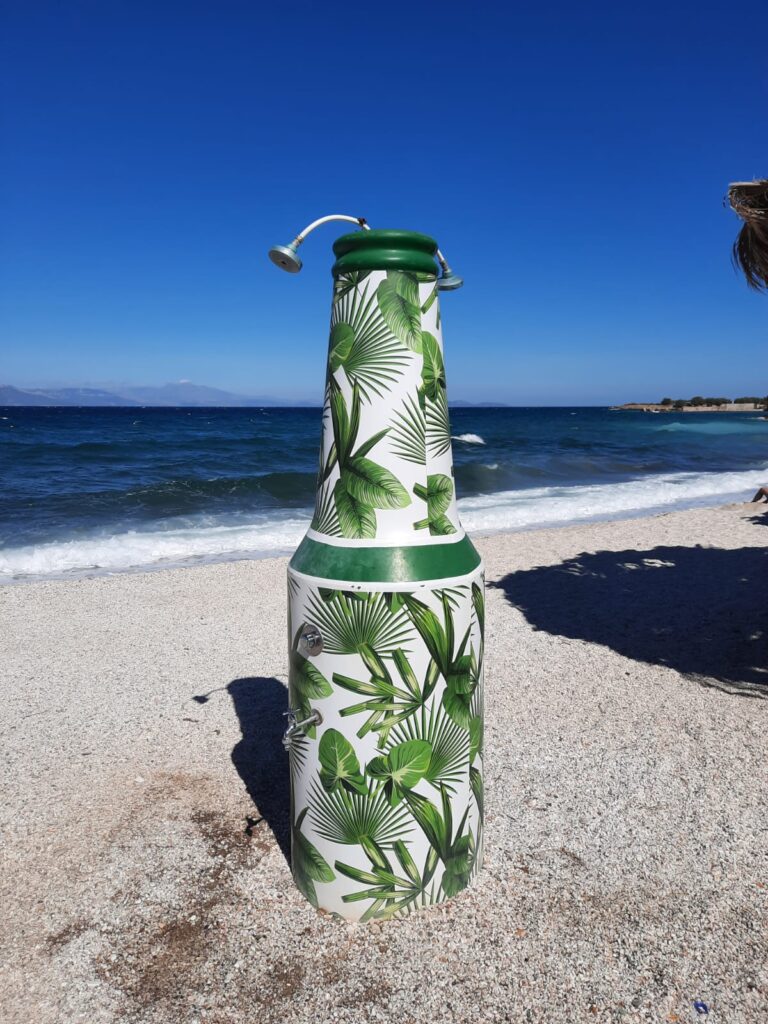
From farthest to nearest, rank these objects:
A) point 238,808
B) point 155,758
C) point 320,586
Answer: point 155,758
point 238,808
point 320,586

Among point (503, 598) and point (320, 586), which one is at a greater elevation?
point (320, 586)

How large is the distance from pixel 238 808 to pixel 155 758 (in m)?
0.93

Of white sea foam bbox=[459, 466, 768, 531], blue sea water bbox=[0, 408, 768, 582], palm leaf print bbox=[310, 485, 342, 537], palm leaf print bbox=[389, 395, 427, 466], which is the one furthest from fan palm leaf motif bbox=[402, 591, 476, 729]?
white sea foam bbox=[459, 466, 768, 531]

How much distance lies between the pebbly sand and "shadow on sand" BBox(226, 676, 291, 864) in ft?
0.08

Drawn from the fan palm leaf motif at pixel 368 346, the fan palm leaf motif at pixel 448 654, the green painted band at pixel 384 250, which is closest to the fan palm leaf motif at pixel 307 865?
the fan palm leaf motif at pixel 448 654

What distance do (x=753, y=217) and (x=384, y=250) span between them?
3.16 metres

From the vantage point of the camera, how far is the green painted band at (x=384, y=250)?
2832 millimetres

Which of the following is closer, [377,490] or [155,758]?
[377,490]

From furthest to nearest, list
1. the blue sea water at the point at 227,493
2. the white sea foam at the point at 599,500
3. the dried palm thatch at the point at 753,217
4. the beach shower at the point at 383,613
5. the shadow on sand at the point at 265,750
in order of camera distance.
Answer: the white sea foam at the point at 599,500 < the blue sea water at the point at 227,493 < the dried palm thatch at the point at 753,217 < the shadow on sand at the point at 265,750 < the beach shower at the point at 383,613

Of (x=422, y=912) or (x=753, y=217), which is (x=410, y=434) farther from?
(x=753, y=217)

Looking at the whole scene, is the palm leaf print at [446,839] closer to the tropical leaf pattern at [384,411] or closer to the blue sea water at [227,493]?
the tropical leaf pattern at [384,411]

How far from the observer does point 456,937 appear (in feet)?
9.60

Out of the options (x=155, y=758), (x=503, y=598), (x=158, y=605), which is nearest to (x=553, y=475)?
(x=503, y=598)

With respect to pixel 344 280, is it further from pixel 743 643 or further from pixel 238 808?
pixel 743 643
